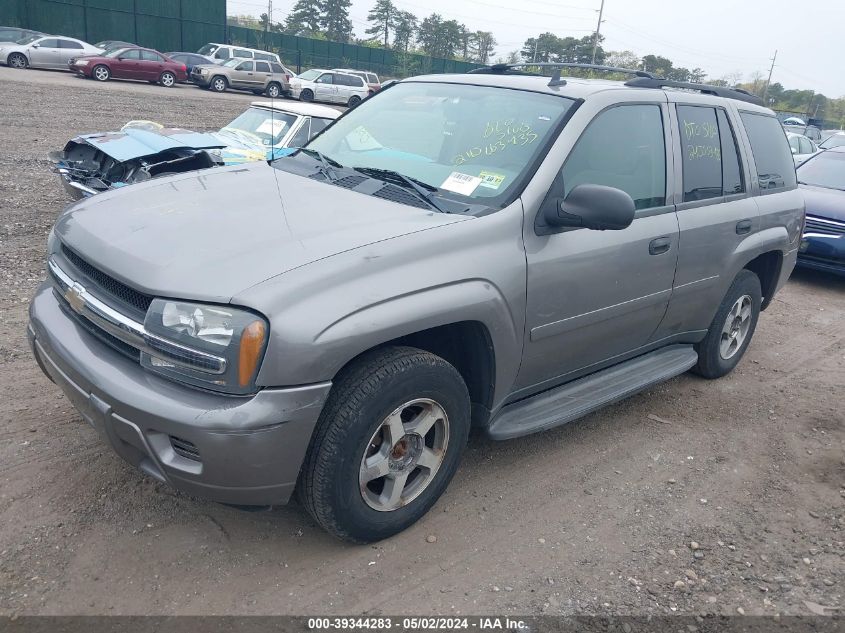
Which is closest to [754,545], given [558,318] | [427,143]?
[558,318]

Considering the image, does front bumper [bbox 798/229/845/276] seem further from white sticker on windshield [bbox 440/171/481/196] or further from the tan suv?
the tan suv

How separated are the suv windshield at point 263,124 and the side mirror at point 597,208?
583 cm

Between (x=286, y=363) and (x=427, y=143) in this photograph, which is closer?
(x=286, y=363)

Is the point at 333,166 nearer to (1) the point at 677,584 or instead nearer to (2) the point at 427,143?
(2) the point at 427,143

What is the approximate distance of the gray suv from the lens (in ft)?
8.07

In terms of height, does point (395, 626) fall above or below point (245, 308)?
below

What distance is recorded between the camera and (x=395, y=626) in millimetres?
2609

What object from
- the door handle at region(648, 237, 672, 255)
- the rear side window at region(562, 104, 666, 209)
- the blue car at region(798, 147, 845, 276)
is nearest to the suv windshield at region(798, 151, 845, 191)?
the blue car at region(798, 147, 845, 276)

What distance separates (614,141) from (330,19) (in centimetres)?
7279

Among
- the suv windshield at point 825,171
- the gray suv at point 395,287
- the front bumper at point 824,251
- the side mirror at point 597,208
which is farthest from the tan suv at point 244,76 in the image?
the side mirror at point 597,208

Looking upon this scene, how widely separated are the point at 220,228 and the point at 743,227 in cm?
338

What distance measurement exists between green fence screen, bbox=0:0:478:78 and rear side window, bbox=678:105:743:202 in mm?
38212

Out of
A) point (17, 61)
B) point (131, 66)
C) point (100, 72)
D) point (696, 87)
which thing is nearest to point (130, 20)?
point (17, 61)

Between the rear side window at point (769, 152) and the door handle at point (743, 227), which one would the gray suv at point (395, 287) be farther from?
the rear side window at point (769, 152)
